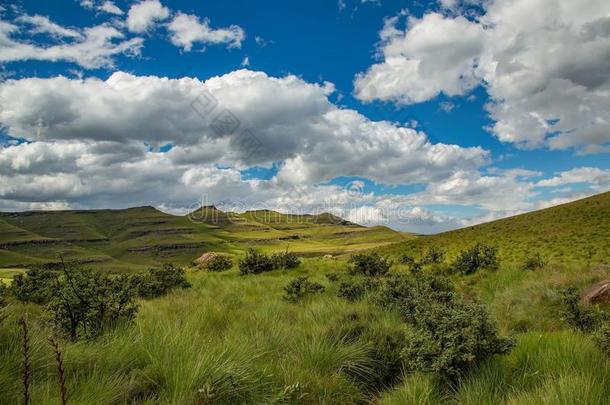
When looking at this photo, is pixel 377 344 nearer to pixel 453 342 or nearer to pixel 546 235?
pixel 453 342

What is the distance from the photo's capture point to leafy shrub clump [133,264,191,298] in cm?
1627

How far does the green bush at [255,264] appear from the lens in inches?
983

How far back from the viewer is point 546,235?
45938mm

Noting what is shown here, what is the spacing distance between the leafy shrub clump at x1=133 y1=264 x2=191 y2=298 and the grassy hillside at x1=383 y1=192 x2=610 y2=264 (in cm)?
2650

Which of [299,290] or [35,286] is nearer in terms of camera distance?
[299,290]

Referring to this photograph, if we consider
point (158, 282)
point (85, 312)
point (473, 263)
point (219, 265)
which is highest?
point (85, 312)

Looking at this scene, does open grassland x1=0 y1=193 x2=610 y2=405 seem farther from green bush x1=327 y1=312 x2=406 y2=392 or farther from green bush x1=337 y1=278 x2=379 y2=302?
green bush x1=337 y1=278 x2=379 y2=302

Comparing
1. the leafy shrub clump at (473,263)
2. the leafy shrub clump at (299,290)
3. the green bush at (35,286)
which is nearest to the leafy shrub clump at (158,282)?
the green bush at (35,286)

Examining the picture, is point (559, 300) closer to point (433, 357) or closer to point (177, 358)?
point (433, 357)

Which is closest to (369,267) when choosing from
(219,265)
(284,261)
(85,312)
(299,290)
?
(284,261)

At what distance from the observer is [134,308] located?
329 inches

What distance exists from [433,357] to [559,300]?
24.1 ft

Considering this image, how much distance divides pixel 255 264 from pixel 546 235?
120ft

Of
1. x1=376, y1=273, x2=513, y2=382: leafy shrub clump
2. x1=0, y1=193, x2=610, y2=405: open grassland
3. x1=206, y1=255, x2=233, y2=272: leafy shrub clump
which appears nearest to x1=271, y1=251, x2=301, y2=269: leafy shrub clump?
x1=206, y1=255, x2=233, y2=272: leafy shrub clump
